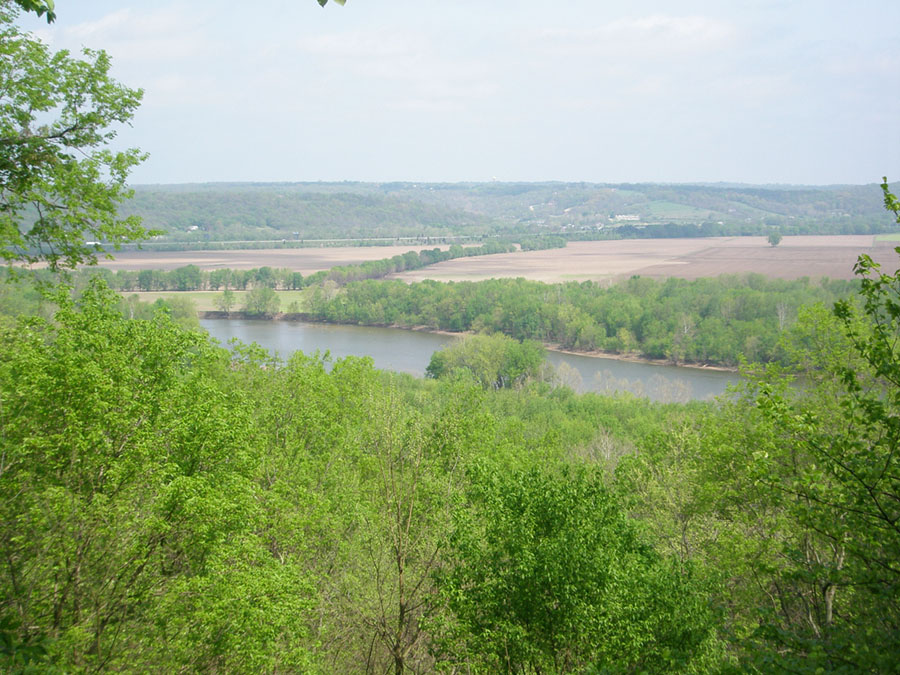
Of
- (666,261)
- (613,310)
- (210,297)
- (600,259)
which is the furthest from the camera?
(600,259)

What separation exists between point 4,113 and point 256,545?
196 inches

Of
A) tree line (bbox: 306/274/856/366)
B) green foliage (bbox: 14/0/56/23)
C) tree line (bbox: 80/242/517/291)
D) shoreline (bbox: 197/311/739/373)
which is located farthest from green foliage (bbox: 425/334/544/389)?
green foliage (bbox: 14/0/56/23)

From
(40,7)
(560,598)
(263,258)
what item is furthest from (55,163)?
(263,258)

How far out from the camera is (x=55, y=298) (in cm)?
854

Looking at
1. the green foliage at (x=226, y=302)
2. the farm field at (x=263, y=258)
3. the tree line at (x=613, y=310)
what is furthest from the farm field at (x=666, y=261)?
the green foliage at (x=226, y=302)

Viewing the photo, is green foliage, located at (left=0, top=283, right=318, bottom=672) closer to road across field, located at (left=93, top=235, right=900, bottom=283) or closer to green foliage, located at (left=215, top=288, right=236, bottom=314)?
road across field, located at (left=93, top=235, right=900, bottom=283)

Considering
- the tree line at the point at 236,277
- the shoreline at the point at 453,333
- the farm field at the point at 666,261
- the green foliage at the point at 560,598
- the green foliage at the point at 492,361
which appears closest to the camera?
the green foliage at the point at 560,598

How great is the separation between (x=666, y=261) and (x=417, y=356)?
4335 centimetres

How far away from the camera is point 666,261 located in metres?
86.0

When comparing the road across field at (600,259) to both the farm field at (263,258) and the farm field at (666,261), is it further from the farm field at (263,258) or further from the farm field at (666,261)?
the farm field at (263,258)

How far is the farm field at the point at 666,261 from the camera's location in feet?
195

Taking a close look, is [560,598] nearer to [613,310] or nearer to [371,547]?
[371,547]

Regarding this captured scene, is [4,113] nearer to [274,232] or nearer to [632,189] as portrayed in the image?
[274,232]

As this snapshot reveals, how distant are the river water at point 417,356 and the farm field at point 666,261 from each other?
13.0 metres
